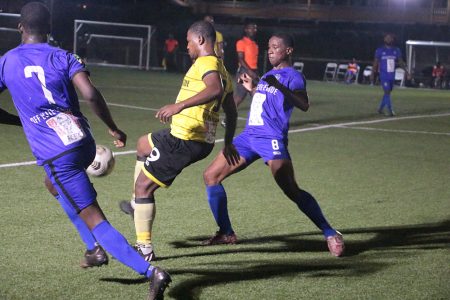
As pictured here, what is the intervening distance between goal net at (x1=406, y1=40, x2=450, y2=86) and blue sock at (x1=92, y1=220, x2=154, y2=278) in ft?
119

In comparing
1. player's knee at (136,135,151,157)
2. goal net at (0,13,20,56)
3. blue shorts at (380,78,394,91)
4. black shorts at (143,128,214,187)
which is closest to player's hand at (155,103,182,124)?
black shorts at (143,128,214,187)

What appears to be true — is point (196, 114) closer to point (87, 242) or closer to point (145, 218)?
point (145, 218)

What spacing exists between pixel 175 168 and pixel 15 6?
39525mm

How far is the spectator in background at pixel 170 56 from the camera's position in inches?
1719

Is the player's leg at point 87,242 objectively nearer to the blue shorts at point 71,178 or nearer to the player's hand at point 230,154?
the blue shorts at point 71,178

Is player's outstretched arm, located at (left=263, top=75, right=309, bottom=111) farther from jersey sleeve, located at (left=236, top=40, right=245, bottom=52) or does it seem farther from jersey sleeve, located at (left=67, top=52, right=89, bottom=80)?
jersey sleeve, located at (left=236, top=40, right=245, bottom=52)

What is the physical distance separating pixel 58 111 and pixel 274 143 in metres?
2.51

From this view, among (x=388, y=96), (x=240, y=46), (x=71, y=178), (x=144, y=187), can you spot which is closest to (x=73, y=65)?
(x=71, y=178)

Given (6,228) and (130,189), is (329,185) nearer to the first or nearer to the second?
(130,189)

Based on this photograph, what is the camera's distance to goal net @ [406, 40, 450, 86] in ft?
135

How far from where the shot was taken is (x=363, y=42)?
49125 millimetres

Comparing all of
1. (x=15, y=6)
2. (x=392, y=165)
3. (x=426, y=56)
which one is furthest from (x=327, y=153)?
(x=15, y=6)

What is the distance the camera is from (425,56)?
138 ft

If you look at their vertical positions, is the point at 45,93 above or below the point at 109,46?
above
